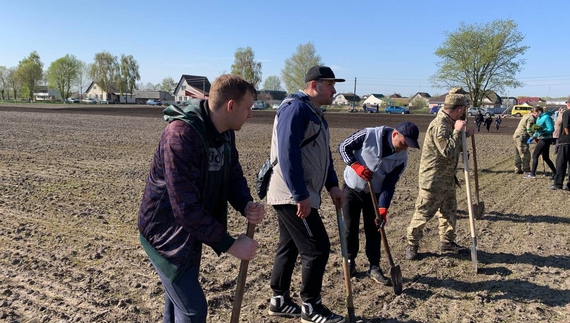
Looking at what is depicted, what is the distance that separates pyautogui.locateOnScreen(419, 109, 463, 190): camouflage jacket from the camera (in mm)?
4887

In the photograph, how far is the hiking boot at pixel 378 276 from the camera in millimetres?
4363

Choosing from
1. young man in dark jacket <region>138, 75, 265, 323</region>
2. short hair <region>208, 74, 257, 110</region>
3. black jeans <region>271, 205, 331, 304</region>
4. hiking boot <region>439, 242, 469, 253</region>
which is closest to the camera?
young man in dark jacket <region>138, 75, 265, 323</region>

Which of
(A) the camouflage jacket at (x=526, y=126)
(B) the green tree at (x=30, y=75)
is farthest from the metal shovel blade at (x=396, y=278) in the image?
(B) the green tree at (x=30, y=75)

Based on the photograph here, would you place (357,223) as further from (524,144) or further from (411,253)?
(524,144)

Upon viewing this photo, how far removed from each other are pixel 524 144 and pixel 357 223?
27.9ft

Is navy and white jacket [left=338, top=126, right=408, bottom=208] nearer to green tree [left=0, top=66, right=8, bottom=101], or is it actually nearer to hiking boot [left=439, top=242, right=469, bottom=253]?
hiking boot [left=439, top=242, right=469, bottom=253]

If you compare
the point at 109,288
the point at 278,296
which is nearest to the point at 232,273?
the point at 278,296

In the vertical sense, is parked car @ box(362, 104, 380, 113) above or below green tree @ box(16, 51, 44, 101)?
below

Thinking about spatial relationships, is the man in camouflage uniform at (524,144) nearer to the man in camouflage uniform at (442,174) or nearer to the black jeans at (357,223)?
the man in camouflage uniform at (442,174)

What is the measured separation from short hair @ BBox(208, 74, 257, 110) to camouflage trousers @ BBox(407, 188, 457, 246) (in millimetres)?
3507

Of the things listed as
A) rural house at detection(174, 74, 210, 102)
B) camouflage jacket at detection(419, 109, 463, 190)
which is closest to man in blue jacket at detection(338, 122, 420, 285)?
camouflage jacket at detection(419, 109, 463, 190)

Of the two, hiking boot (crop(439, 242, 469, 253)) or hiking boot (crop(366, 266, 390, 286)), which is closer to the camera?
hiking boot (crop(366, 266, 390, 286))

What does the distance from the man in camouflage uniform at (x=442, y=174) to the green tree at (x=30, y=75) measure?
102 meters

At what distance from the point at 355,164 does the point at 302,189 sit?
1.33 metres
